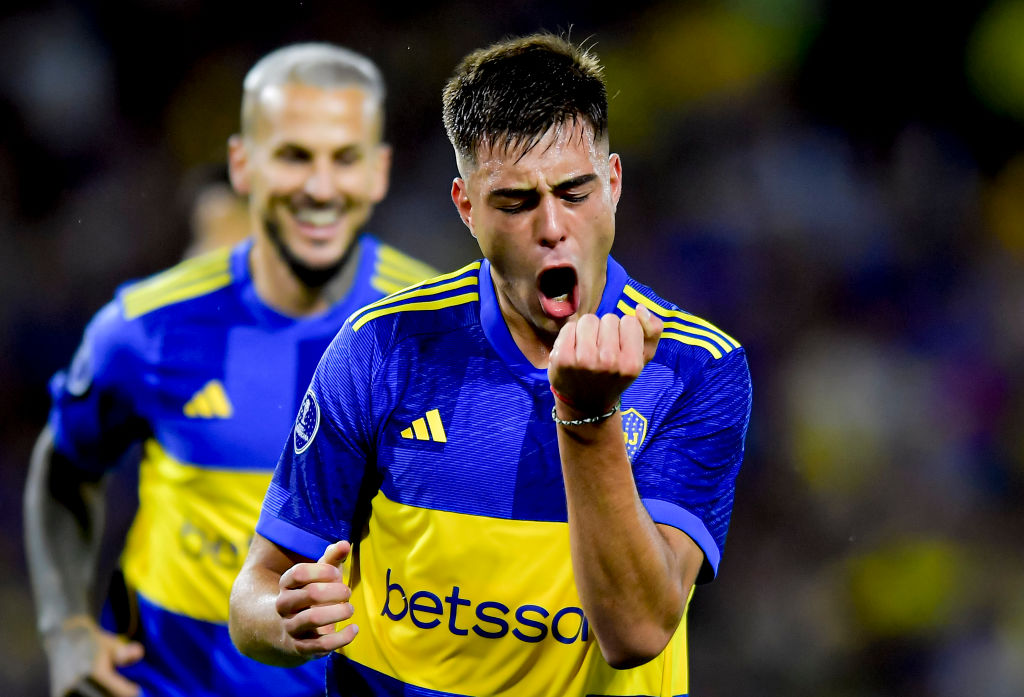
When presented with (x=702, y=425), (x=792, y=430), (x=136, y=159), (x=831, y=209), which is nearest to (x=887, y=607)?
(x=792, y=430)

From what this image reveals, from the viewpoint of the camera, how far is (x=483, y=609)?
2.09 metres

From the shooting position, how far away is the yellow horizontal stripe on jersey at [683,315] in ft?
7.06

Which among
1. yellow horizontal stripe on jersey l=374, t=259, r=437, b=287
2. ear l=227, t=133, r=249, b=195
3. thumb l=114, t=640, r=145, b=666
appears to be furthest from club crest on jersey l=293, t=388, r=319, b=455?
ear l=227, t=133, r=249, b=195

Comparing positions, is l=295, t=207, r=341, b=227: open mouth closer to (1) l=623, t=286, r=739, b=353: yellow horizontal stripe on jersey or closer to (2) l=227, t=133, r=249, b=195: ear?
(2) l=227, t=133, r=249, b=195: ear

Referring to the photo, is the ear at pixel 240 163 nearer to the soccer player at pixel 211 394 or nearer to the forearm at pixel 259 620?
the soccer player at pixel 211 394

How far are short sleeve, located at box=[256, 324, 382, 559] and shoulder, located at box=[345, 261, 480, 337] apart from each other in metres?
0.06

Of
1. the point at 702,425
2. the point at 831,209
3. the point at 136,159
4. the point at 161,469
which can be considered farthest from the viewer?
the point at 136,159

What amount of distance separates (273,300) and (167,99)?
314 cm

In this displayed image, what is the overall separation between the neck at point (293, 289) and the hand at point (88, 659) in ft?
3.59

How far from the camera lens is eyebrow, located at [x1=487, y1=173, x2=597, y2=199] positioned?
6.50ft

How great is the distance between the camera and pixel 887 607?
545 cm

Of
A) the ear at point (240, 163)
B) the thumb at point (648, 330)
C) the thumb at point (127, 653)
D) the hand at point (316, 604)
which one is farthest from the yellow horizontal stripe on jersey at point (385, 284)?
the thumb at point (648, 330)

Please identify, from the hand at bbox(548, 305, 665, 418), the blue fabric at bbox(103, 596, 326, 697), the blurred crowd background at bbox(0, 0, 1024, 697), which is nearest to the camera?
the hand at bbox(548, 305, 665, 418)

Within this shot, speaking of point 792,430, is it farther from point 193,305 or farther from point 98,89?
point 98,89
